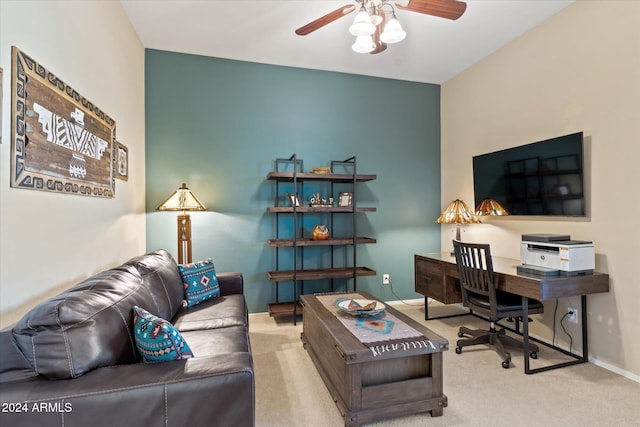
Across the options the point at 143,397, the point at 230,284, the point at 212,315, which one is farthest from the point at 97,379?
the point at 230,284

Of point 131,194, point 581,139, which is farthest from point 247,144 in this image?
point 581,139

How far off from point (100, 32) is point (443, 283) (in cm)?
357

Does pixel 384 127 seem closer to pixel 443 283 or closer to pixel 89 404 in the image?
pixel 443 283

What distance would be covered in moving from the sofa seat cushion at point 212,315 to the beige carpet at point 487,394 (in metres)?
0.48

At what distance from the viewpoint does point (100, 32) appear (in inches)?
90.7

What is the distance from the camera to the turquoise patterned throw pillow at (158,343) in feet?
4.25

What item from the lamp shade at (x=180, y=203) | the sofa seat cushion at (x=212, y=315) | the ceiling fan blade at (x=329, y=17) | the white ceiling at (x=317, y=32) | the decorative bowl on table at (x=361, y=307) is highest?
the white ceiling at (x=317, y=32)

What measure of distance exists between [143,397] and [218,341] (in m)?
0.71

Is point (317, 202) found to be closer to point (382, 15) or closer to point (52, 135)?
point (382, 15)

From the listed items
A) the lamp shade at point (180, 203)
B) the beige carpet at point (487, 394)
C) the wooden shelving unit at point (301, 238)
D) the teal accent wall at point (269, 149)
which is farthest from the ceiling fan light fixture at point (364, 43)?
the beige carpet at point (487, 394)

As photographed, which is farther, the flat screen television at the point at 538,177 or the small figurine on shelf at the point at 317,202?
the small figurine on shelf at the point at 317,202

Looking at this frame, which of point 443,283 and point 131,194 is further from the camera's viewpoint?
point 443,283

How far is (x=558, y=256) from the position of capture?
239 centimetres

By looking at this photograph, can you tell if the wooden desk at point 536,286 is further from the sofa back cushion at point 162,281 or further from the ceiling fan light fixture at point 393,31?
the sofa back cushion at point 162,281
